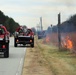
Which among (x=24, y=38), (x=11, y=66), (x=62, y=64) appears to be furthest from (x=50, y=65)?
(x=24, y=38)

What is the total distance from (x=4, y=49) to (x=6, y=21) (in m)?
129

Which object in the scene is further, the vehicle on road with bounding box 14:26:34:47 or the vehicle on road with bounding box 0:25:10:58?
the vehicle on road with bounding box 14:26:34:47

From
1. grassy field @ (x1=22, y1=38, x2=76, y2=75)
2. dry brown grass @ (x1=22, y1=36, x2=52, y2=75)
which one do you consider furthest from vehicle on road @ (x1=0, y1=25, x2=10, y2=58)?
dry brown grass @ (x1=22, y1=36, x2=52, y2=75)

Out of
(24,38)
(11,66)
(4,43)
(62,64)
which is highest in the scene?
(24,38)

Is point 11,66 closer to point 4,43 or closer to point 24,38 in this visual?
point 4,43

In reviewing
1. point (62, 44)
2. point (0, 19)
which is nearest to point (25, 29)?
point (62, 44)

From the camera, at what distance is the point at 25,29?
46.9 metres

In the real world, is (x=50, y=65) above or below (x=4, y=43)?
below

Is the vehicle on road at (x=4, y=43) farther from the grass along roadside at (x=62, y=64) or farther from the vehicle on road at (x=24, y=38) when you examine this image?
the vehicle on road at (x=24, y=38)

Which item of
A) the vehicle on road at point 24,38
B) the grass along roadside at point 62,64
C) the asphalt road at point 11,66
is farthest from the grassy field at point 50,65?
the vehicle on road at point 24,38

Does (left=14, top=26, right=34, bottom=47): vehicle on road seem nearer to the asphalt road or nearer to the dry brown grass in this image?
the asphalt road

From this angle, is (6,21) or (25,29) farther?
(6,21)

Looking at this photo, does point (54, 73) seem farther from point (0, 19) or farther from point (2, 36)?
point (0, 19)

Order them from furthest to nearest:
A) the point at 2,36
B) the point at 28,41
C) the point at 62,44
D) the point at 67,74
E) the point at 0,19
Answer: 1. the point at 0,19
2. the point at 28,41
3. the point at 62,44
4. the point at 2,36
5. the point at 67,74
